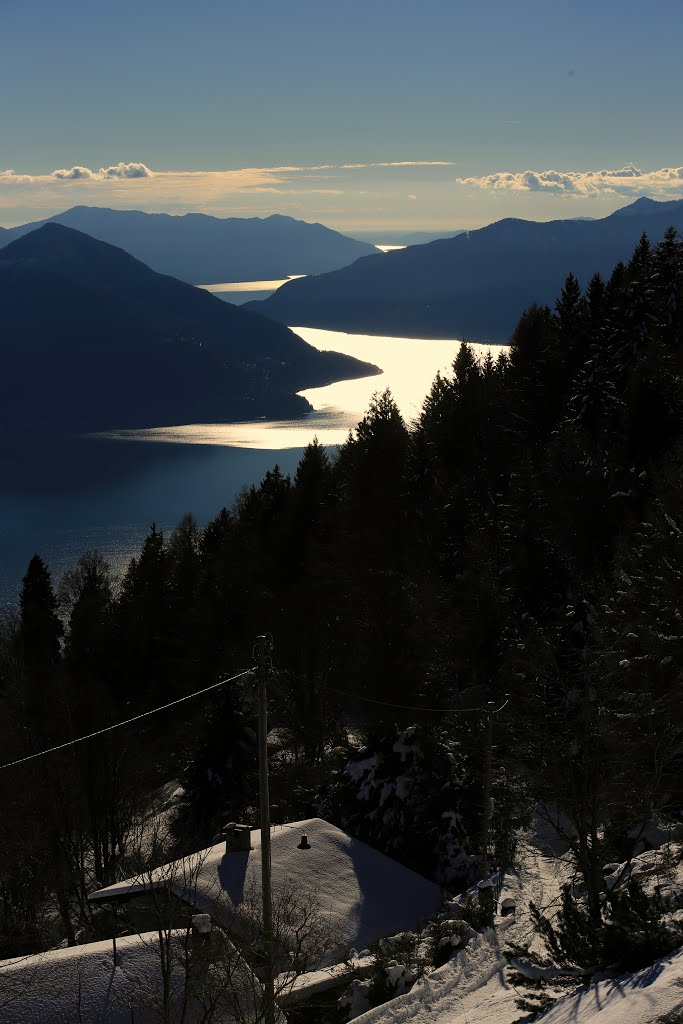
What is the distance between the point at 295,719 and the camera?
45.3 meters

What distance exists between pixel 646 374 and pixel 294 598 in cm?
2076

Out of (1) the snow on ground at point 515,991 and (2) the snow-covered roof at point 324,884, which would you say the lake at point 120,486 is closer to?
(2) the snow-covered roof at point 324,884

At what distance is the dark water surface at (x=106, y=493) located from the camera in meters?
111

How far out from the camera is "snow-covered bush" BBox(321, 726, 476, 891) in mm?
26312

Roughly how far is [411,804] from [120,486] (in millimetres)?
127068

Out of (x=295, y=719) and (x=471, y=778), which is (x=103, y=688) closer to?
(x=295, y=719)

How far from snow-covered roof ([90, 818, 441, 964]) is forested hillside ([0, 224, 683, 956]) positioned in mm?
2152

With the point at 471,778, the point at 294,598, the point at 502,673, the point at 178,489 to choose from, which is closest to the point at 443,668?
the point at 502,673

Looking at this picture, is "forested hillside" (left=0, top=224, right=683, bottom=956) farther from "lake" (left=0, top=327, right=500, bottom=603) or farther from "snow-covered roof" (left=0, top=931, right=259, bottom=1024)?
"lake" (left=0, top=327, right=500, bottom=603)

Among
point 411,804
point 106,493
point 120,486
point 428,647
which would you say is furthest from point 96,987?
point 120,486

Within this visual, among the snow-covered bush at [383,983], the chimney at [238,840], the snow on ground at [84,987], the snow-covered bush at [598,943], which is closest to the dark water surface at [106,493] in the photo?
the chimney at [238,840]

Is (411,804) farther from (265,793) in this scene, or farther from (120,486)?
(120,486)

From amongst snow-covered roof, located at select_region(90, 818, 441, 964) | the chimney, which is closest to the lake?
snow-covered roof, located at select_region(90, 818, 441, 964)

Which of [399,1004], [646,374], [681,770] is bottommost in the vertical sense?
[399,1004]
